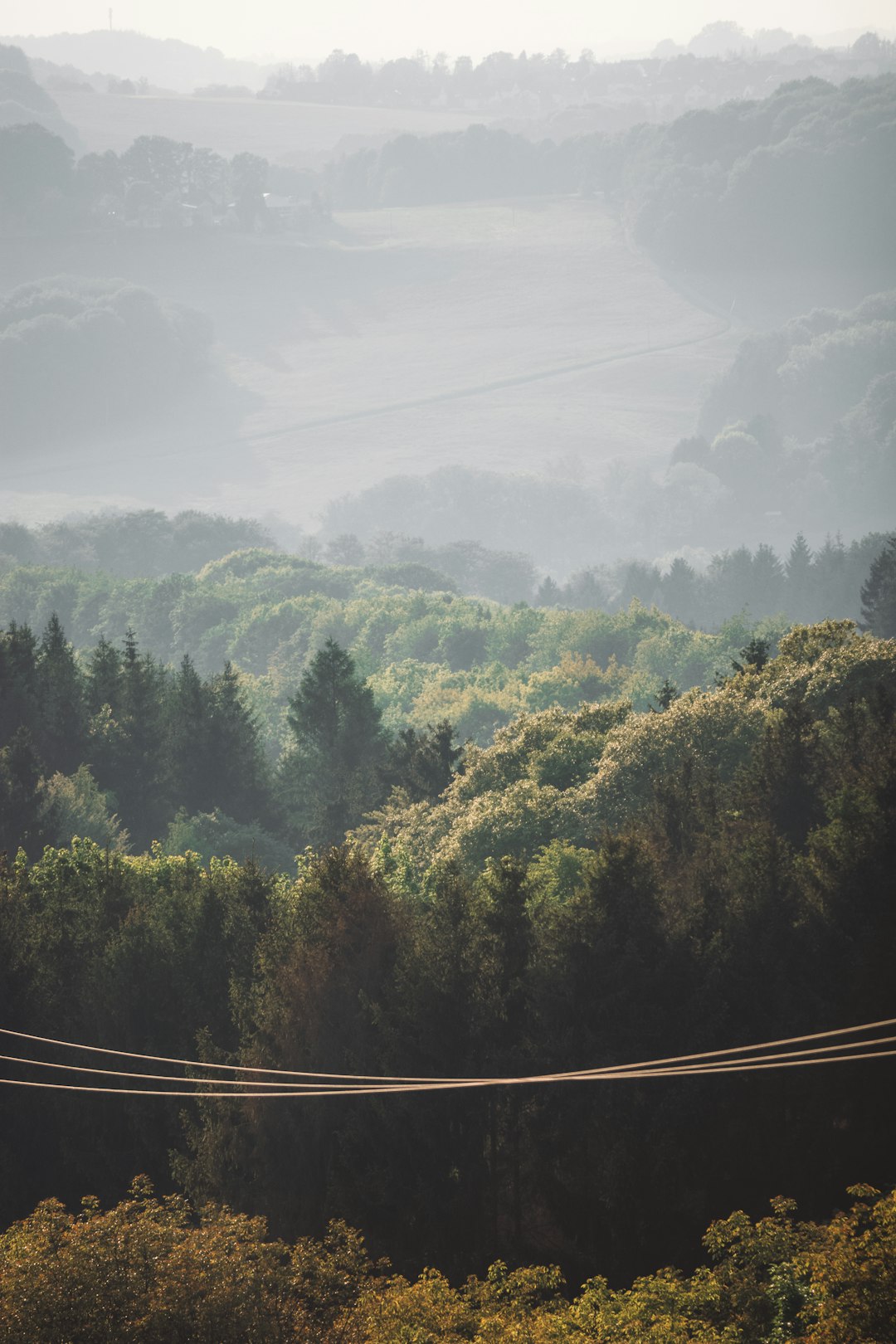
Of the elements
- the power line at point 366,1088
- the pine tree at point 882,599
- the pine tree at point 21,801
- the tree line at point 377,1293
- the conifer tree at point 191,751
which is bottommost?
the tree line at point 377,1293

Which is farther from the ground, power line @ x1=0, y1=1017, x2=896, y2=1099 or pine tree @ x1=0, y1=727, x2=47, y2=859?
pine tree @ x1=0, y1=727, x2=47, y2=859

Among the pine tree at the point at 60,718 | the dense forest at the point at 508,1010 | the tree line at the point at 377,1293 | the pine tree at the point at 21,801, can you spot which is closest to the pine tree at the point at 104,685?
the pine tree at the point at 60,718

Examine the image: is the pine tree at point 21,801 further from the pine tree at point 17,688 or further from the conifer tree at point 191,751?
the conifer tree at point 191,751

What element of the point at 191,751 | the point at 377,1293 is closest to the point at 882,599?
the point at 191,751

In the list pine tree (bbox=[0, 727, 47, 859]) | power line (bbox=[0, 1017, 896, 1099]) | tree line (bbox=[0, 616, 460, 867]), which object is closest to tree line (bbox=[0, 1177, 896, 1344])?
power line (bbox=[0, 1017, 896, 1099])

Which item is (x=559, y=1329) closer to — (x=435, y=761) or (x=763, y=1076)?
(x=763, y=1076)

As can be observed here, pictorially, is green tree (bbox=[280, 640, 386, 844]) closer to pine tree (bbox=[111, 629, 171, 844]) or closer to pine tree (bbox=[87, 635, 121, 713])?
pine tree (bbox=[111, 629, 171, 844])

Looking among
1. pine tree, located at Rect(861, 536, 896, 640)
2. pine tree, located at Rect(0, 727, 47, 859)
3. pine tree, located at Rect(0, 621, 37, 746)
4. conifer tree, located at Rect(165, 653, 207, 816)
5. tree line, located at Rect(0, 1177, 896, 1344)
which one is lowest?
tree line, located at Rect(0, 1177, 896, 1344)

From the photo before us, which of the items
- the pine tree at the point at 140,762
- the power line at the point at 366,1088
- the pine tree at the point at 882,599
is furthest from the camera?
the pine tree at the point at 882,599

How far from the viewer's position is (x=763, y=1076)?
113ft

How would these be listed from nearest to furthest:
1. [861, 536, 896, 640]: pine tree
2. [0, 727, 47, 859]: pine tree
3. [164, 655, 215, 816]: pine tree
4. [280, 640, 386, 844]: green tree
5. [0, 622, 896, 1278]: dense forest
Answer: [0, 622, 896, 1278]: dense forest → [0, 727, 47, 859]: pine tree → [164, 655, 215, 816]: pine tree → [280, 640, 386, 844]: green tree → [861, 536, 896, 640]: pine tree

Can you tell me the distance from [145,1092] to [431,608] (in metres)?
137

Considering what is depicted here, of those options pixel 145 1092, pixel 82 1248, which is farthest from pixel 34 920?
pixel 82 1248

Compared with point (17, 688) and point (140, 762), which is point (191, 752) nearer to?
point (140, 762)
